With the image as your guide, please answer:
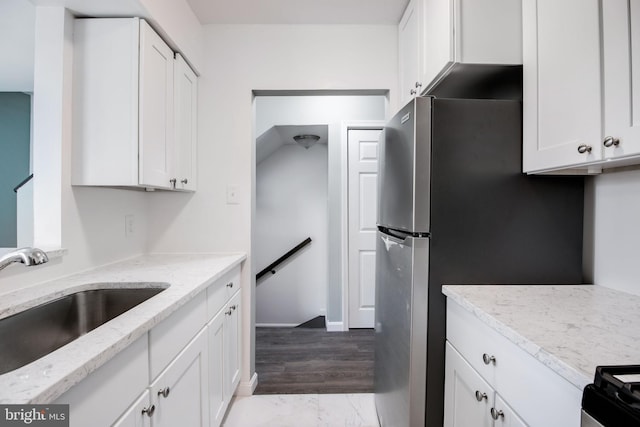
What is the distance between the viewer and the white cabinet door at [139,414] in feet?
2.42

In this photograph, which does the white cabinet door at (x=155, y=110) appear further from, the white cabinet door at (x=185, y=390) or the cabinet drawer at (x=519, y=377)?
the cabinet drawer at (x=519, y=377)

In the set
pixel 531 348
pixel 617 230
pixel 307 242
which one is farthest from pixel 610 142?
pixel 307 242

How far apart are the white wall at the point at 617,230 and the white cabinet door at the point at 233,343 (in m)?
1.76

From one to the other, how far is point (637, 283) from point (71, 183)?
232cm

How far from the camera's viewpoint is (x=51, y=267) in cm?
123

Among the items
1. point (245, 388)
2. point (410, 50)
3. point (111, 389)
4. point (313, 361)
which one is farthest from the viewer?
point (313, 361)

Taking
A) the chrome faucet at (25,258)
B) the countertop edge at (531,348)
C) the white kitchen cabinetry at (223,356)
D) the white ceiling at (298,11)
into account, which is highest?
the white ceiling at (298,11)

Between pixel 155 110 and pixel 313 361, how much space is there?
2113mm

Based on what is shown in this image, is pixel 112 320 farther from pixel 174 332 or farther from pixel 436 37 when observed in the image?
pixel 436 37

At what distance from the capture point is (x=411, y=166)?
120cm

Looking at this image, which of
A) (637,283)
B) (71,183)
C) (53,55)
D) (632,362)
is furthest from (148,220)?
(637,283)

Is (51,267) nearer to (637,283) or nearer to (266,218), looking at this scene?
(637,283)

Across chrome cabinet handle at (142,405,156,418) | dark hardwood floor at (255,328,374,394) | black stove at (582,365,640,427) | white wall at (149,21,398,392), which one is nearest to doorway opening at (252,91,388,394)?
dark hardwood floor at (255,328,374,394)

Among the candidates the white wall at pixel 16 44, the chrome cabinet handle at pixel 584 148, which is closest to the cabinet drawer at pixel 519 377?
the chrome cabinet handle at pixel 584 148
